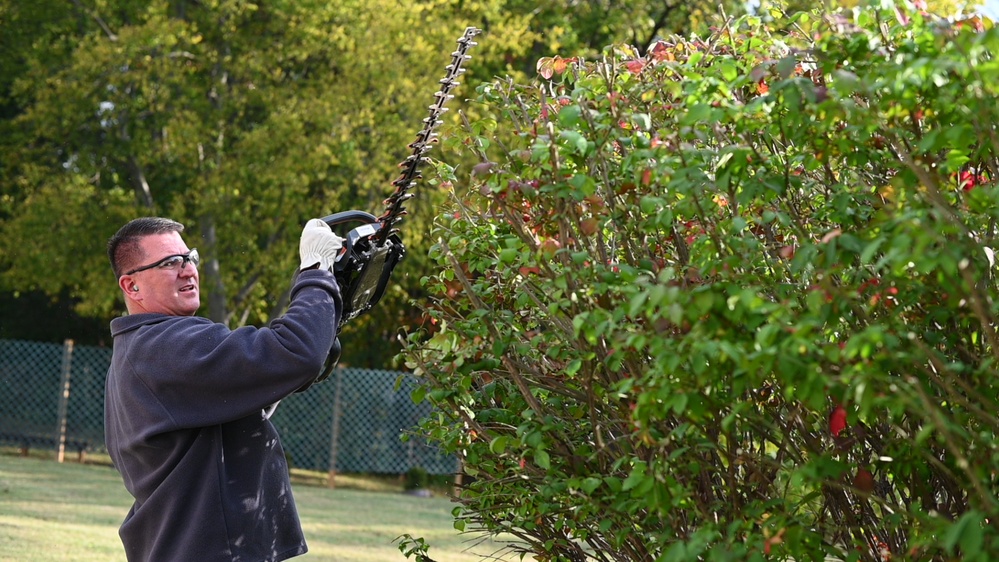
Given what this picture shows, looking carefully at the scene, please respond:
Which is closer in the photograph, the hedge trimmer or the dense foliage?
the dense foliage

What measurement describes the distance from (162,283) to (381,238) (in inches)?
25.8

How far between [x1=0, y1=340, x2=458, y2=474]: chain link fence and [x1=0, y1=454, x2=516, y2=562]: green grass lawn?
0.60 meters

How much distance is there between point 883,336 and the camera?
6.48 ft

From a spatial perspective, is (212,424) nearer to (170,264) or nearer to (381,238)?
(170,264)

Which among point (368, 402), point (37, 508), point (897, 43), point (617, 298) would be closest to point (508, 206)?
point (617, 298)

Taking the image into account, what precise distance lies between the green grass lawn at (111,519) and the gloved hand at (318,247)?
10.4 ft

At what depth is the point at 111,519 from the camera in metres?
10.1

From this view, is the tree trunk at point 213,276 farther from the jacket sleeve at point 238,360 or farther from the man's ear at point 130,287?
the jacket sleeve at point 238,360

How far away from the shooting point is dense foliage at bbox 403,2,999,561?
81.7 inches

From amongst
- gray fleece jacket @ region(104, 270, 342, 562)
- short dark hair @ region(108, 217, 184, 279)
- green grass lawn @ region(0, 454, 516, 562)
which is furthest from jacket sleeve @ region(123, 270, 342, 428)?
green grass lawn @ region(0, 454, 516, 562)

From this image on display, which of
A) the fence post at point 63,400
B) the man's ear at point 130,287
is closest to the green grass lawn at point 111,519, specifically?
the fence post at point 63,400

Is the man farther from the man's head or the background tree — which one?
the background tree

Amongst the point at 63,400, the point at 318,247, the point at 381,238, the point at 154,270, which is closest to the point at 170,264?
the point at 154,270

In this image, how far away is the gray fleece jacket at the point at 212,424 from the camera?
Answer: 305cm
